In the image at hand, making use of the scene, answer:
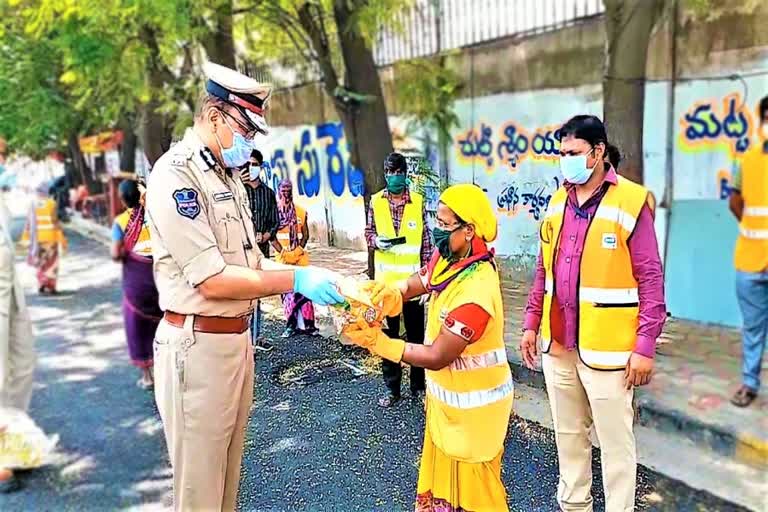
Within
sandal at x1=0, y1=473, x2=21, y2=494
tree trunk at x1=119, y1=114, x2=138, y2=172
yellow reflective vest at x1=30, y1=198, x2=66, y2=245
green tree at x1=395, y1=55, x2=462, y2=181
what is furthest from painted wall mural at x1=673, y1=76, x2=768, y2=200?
sandal at x1=0, y1=473, x2=21, y2=494

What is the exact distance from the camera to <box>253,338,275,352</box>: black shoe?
12.3ft

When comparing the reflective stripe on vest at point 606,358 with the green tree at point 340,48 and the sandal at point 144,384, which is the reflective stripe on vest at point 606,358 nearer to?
the green tree at point 340,48

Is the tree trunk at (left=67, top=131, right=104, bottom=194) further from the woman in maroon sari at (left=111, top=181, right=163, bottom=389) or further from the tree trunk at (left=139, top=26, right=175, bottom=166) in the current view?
the woman in maroon sari at (left=111, top=181, right=163, bottom=389)

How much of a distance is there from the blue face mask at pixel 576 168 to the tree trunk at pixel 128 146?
6.74ft

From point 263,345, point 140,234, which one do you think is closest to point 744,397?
point 263,345

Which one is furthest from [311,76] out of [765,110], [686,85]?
[765,110]

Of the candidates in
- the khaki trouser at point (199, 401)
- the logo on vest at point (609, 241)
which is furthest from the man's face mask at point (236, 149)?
the logo on vest at point (609, 241)

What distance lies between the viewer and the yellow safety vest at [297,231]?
128 inches

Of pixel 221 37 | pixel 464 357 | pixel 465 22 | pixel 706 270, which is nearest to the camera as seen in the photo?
pixel 464 357

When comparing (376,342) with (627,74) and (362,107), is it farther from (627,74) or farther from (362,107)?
(362,107)

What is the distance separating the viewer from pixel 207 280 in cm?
187

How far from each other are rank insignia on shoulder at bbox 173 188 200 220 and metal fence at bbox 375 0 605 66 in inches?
138

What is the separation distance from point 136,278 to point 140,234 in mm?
393

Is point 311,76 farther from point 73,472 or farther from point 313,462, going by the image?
point 73,472
